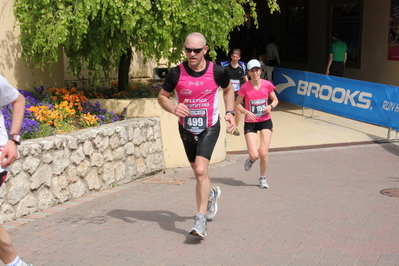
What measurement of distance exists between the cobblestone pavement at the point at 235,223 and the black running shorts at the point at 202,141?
84 centimetres

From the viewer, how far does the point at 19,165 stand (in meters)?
6.59

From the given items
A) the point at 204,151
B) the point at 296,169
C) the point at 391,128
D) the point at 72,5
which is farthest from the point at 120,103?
the point at 391,128

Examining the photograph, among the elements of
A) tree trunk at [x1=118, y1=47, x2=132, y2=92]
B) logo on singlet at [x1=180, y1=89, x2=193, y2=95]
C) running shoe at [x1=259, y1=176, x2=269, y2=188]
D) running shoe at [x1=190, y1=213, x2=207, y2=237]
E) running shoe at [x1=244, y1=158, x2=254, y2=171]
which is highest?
logo on singlet at [x1=180, y1=89, x2=193, y2=95]

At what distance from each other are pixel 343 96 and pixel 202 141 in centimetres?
780

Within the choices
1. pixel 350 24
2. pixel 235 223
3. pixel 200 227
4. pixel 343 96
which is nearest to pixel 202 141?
pixel 200 227

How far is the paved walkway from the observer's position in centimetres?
539

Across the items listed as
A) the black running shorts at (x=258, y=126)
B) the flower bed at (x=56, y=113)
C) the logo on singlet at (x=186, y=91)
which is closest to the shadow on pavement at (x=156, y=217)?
the logo on singlet at (x=186, y=91)

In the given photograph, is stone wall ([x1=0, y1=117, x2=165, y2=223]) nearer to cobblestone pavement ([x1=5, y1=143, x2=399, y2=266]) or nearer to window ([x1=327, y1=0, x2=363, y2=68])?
cobblestone pavement ([x1=5, y1=143, x2=399, y2=266])

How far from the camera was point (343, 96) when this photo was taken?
13.0 meters

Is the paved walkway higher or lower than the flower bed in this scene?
lower

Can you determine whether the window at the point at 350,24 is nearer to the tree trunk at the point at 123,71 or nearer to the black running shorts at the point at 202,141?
the tree trunk at the point at 123,71

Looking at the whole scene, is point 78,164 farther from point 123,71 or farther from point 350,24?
point 350,24

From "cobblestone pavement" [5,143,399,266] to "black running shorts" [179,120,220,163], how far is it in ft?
2.74

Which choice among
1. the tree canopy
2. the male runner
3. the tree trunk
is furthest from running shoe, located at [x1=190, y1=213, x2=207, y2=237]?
the tree trunk
